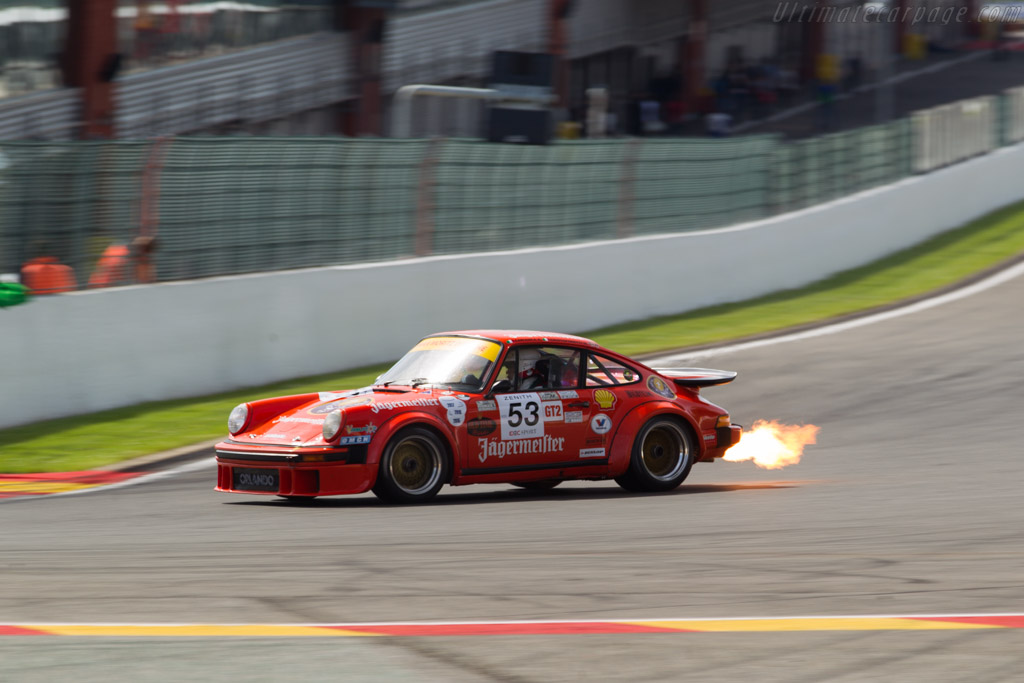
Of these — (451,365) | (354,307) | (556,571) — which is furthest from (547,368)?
(354,307)

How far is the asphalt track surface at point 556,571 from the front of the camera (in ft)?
16.3

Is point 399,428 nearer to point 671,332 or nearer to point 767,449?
point 767,449

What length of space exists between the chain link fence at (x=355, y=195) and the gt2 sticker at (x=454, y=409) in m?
5.99

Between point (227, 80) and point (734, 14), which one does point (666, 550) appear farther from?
point (734, 14)

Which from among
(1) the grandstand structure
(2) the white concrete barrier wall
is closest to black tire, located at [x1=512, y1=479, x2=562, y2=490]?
(2) the white concrete barrier wall

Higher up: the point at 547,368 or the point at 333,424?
the point at 547,368

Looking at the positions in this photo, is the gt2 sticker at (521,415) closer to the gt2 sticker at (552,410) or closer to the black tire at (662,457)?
the gt2 sticker at (552,410)

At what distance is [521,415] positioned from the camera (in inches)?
382

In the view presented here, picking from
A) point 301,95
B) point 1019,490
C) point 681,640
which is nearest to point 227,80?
point 301,95

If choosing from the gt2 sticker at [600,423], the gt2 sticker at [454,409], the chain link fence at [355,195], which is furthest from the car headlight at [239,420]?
the chain link fence at [355,195]

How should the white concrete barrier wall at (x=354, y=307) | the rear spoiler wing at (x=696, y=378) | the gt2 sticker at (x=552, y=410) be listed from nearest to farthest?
the gt2 sticker at (x=552, y=410), the rear spoiler wing at (x=696, y=378), the white concrete barrier wall at (x=354, y=307)

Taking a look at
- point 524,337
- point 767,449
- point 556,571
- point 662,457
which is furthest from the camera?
point 767,449

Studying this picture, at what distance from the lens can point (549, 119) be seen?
66.4 ft

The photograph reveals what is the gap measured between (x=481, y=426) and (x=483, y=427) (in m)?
0.02
